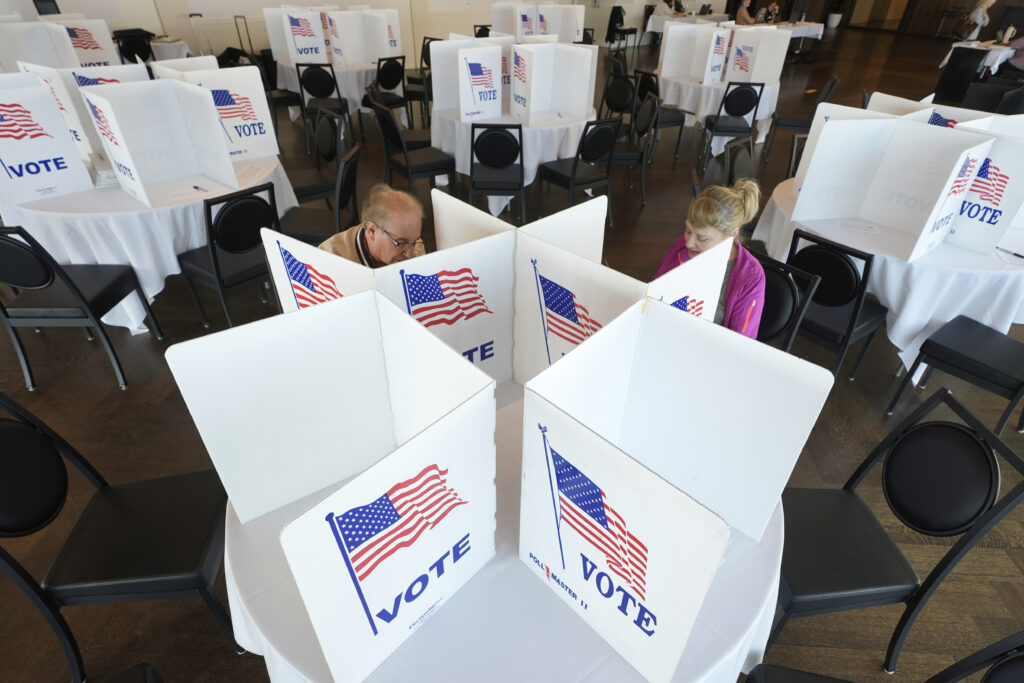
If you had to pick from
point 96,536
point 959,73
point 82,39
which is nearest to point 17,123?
point 96,536

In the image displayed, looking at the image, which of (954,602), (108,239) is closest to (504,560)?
(954,602)

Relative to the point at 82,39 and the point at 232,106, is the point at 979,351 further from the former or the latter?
the point at 82,39

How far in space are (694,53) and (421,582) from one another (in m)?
6.52

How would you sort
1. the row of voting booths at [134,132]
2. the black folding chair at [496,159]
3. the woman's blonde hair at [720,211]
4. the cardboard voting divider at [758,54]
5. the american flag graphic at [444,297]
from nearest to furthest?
the american flag graphic at [444,297] < the woman's blonde hair at [720,211] < the row of voting booths at [134,132] < the black folding chair at [496,159] < the cardboard voting divider at [758,54]

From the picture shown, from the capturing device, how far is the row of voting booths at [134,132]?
2.63 meters

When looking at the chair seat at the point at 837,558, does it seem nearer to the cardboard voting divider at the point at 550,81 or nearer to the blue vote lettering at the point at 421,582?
the blue vote lettering at the point at 421,582

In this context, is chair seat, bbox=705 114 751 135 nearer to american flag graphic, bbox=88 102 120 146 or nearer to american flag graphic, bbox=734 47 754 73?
american flag graphic, bbox=734 47 754 73

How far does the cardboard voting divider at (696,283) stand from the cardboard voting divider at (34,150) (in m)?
3.21

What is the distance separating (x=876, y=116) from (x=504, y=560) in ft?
9.53

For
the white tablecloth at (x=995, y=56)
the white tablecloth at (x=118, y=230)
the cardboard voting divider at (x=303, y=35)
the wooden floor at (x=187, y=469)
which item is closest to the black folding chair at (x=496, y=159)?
the wooden floor at (x=187, y=469)

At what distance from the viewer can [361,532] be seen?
78cm

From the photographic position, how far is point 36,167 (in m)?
2.71

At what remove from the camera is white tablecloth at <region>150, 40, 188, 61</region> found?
7109 mm

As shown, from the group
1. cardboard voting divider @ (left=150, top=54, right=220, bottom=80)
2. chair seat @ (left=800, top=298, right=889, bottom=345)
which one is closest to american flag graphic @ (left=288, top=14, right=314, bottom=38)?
cardboard voting divider @ (left=150, top=54, right=220, bottom=80)
